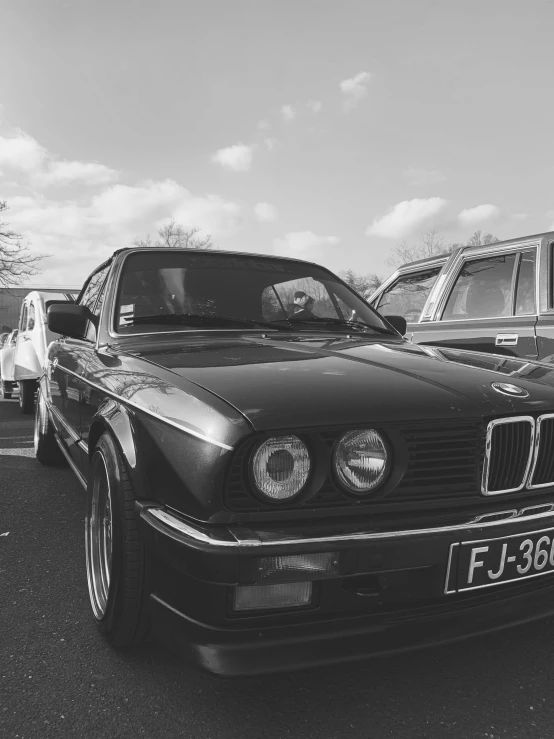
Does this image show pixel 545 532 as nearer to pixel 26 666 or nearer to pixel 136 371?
pixel 136 371

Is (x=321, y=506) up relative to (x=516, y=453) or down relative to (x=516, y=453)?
down

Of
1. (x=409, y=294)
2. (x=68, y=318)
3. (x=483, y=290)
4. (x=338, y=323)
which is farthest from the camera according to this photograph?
(x=409, y=294)

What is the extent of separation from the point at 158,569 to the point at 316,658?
49 centimetres

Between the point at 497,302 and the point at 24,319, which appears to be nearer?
the point at 497,302

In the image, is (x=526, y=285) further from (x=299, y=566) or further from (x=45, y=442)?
(x=45, y=442)

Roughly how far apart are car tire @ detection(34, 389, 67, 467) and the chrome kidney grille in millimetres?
3661

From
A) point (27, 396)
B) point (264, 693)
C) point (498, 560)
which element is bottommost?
point (27, 396)

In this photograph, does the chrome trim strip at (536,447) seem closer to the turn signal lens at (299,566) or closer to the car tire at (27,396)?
the turn signal lens at (299,566)

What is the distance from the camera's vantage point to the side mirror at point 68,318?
2924 mm

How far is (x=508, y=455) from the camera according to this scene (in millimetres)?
1778

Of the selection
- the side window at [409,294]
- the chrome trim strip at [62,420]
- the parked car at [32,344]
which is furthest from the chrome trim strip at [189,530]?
the parked car at [32,344]

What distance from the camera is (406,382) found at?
1840 mm

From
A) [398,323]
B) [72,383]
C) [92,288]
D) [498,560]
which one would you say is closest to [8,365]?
[92,288]

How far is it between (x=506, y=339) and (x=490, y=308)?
17.7 inches
